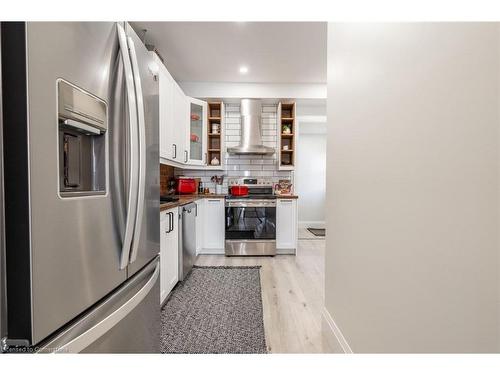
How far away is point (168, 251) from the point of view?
2168 millimetres

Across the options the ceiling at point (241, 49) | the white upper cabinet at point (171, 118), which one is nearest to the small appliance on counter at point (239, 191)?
the white upper cabinet at point (171, 118)

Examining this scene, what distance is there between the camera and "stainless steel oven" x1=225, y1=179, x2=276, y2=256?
362 cm

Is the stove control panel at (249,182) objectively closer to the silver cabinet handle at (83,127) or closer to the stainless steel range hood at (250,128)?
the stainless steel range hood at (250,128)

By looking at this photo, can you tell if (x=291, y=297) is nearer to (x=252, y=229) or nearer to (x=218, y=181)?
(x=252, y=229)

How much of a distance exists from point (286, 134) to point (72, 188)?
144 inches

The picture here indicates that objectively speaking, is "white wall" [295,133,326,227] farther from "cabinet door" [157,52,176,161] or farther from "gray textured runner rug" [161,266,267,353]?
"cabinet door" [157,52,176,161]

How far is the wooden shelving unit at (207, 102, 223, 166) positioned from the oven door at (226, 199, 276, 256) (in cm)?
106

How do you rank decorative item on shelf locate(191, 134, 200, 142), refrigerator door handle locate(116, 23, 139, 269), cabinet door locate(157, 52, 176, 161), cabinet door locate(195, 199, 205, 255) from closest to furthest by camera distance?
1. refrigerator door handle locate(116, 23, 139, 269)
2. cabinet door locate(157, 52, 176, 161)
3. cabinet door locate(195, 199, 205, 255)
4. decorative item on shelf locate(191, 134, 200, 142)

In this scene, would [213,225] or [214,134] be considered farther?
[214,134]

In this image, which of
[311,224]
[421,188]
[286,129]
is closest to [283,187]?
[286,129]

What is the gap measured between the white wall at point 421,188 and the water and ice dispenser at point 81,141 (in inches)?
42.0

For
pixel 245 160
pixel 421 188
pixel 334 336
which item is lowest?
pixel 334 336

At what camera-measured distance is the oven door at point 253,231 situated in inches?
143

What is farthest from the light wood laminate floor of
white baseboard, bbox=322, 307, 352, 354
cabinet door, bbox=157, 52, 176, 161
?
cabinet door, bbox=157, 52, 176, 161
